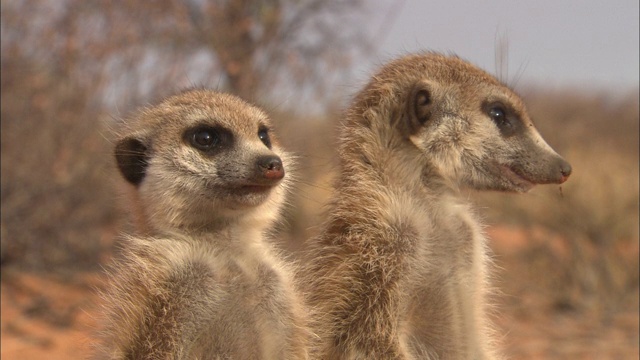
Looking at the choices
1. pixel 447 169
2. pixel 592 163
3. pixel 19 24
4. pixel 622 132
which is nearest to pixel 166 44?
pixel 19 24

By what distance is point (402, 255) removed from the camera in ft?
8.84

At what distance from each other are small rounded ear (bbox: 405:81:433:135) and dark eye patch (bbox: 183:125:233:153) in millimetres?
670

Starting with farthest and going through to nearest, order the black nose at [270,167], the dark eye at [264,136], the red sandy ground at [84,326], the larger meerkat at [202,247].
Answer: the red sandy ground at [84,326] → the dark eye at [264,136] → the black nose at [270,167] → the larger meerkat at [202,247]

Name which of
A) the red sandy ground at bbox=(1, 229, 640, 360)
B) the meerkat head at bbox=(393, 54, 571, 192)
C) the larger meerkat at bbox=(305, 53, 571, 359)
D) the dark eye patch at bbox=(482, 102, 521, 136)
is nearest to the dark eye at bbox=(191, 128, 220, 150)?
the larger meerkat at bbox=(305, 53, 571, 359)

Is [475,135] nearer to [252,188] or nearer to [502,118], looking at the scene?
[502,118]

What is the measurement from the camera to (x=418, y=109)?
2914 mm

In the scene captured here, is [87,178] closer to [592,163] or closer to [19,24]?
[19,24]

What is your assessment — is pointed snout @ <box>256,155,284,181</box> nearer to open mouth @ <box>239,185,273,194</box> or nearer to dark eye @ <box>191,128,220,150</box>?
open mouth @ <box>239,185,273,194</box>

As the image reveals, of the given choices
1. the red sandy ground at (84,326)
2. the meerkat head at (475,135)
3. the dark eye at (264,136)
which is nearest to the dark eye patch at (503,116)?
the meerkat head at (475,135)

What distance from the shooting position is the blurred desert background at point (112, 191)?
6.29 meters

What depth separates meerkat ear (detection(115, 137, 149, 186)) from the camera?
2693 mm

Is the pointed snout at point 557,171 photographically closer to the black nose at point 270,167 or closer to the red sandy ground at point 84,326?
the black nose at point 270,167

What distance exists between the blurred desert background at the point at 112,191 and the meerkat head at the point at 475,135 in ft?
7.91

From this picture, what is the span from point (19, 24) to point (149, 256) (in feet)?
14.8
